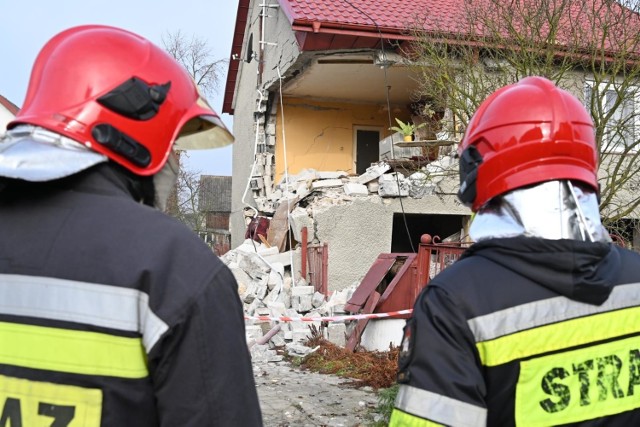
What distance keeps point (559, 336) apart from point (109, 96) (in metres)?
1.29

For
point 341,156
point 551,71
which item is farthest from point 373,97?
point 551,71

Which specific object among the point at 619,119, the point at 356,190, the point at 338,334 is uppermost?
the point at 619,119

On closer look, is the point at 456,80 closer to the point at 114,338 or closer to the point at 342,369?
the point at 342,369

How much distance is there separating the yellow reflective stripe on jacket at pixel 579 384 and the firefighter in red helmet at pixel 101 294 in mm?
690

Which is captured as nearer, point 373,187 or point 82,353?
point 82,353

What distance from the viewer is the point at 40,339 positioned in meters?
1.25

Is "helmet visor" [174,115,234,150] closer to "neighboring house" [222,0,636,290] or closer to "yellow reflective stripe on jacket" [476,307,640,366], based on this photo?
"yellow reflective stripe on jacket" [476,307,640,366]

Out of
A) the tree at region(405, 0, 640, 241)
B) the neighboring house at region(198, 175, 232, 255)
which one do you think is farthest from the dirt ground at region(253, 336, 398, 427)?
the neighboring house at region(198, 175, 232, 255)

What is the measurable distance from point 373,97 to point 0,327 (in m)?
13.9

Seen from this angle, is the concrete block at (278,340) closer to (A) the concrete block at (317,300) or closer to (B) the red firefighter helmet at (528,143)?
(A) the concrete block at (317,300)

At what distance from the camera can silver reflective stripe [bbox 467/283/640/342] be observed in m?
1.42

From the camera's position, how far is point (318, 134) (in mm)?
14828

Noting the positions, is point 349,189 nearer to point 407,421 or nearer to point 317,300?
point 317,300

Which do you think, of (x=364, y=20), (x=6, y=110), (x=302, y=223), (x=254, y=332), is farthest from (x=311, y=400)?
(x=6, y=110)
